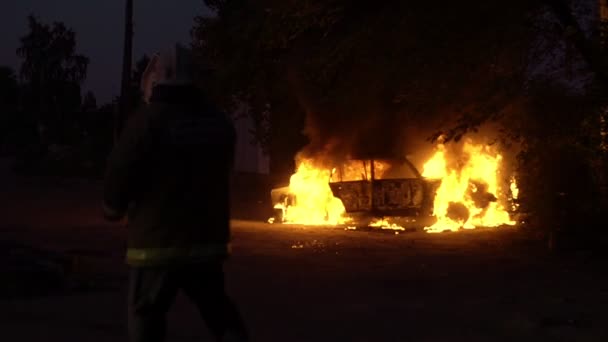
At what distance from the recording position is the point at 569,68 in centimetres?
1160

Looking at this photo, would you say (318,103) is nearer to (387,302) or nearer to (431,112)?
(431,112)

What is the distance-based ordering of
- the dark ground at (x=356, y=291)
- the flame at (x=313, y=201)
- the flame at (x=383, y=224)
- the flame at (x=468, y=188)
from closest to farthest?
the dark ground at (x=356, y=291) < the flame at (x=383, y=224) < the flame at (x=468, y=188) < the flame at (x=313, y=201)

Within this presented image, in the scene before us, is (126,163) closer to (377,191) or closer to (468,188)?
(377,191)

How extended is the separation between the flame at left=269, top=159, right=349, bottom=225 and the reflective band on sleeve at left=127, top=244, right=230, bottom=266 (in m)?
16.5

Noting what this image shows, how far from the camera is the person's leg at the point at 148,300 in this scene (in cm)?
412

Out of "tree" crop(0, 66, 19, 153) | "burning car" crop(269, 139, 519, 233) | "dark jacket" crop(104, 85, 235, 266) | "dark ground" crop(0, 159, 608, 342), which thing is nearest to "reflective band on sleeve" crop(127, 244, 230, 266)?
"dark jacket" crop(104, 85, 235, 266)

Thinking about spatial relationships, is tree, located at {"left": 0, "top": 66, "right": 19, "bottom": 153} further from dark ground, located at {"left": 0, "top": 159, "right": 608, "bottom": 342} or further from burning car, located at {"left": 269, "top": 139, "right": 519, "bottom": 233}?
dark ground, located at {"left": 0, "top": 159, "right": 608, "bottom": 342}

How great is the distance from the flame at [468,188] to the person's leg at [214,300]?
50.5ft

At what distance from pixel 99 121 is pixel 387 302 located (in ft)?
127

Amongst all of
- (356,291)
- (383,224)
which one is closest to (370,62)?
(356,291)

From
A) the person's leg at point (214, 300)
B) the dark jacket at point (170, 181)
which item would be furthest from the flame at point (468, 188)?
the dark jacket at point (170, 181)

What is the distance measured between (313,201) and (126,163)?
55.8 feet

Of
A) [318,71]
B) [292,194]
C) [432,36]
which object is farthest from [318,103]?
[432,36]

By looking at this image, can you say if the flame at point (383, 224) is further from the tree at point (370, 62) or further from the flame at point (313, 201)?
the tree at point (370, 62)
